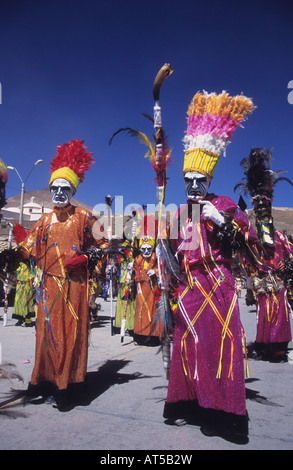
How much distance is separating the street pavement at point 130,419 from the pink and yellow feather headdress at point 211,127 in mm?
2059

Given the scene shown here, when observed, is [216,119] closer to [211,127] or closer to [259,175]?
[211,127]

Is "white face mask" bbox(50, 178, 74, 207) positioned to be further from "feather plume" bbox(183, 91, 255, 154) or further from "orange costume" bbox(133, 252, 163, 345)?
"orange costume" bbox(133, 252, 163, 345)

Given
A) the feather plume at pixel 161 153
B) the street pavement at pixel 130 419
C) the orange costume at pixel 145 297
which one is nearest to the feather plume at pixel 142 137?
the feather plume at pixel 161 153

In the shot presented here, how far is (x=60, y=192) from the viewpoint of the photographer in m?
3.86

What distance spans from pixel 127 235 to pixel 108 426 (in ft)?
16.8

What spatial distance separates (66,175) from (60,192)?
0.20 metres

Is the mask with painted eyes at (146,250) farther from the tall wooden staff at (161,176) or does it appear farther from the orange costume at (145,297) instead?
the tall wooden staff at (161,176)

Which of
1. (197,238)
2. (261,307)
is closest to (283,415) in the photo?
(197,238)

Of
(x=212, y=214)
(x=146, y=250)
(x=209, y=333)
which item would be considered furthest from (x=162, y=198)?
(x=146, y=250)

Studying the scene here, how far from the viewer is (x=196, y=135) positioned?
11.2 ft

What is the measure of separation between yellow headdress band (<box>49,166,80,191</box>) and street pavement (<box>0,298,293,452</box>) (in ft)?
6.80

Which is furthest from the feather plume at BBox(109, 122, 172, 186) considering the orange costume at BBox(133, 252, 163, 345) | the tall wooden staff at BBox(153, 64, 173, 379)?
the orange costume at BBox(133, 252, 163, 345)

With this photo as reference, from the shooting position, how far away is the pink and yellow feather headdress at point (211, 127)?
3361 millimetres

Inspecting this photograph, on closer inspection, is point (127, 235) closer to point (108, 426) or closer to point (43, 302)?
point (43, 302)
